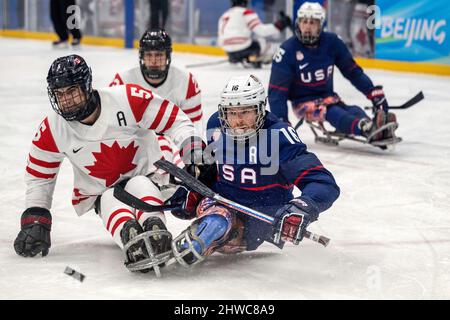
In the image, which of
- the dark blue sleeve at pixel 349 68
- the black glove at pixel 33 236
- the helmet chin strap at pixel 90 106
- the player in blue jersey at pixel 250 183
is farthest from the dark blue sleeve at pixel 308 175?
the dark blue sleeve at pixel 349 68

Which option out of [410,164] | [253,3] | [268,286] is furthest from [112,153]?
[253,3]

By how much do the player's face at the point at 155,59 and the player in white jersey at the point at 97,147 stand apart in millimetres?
1261

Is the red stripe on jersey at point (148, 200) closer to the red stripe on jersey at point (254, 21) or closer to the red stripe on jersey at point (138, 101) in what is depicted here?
the red stripe on jersey at point (138, 101)

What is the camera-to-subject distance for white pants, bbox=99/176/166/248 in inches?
139

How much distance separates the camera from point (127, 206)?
360cm

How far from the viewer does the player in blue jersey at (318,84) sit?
6203 millimetres

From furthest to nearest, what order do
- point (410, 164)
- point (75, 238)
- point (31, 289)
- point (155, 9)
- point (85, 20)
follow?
1. point (85, 20)
2. point (155, 9)
3. point (410, 164)
4. point (75, 238)
5. point (31, 289)

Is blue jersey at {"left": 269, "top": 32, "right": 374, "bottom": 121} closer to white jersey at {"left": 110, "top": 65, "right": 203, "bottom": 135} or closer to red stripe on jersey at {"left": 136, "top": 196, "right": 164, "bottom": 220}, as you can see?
white jersey at {"left": 110, "top": 65, "right": 203, "bottom": 135}

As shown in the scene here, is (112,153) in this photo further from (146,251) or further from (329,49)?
(329,49)

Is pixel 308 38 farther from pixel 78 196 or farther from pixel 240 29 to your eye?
pixel 240 29

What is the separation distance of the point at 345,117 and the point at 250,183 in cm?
288

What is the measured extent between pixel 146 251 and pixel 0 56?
33.2 ft

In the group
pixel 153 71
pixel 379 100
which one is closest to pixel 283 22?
pixel 379 100

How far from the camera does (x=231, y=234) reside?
3516 mm
